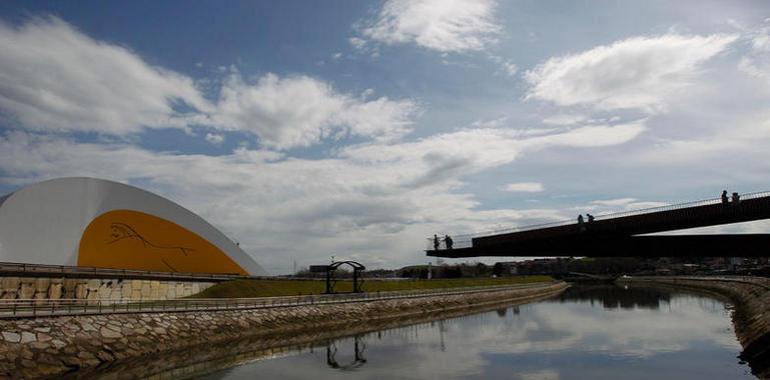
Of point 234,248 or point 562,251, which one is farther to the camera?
point 234,248

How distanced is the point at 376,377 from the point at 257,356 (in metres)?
9.33

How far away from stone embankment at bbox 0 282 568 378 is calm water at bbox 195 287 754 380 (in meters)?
6.50

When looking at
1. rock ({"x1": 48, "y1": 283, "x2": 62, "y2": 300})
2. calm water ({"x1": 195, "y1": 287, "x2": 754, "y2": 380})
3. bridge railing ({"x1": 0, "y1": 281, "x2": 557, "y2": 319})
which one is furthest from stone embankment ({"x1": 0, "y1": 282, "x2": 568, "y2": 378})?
rock ({"x1": 48, "y1": 283, "x2": 62, "y2": 300})

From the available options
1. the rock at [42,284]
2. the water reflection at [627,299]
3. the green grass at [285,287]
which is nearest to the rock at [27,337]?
the rock at [42,284]

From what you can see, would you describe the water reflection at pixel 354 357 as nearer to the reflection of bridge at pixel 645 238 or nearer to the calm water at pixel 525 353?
the calm water at pixel 525 353

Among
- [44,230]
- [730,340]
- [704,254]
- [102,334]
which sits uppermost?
[44,230]

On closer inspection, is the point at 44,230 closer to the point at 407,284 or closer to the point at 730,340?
the point at 407,284

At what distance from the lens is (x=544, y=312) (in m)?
65.1

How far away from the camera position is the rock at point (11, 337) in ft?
82.5

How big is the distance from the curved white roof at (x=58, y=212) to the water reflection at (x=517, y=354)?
87.1 feet

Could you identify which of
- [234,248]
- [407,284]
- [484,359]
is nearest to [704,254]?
[484,359]

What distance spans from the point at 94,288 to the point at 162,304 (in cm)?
758

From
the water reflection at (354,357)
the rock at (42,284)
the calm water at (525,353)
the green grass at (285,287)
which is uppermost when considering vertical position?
the rock at (42,284)

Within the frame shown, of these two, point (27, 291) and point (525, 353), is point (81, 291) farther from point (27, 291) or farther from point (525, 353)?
point (525, 353)
